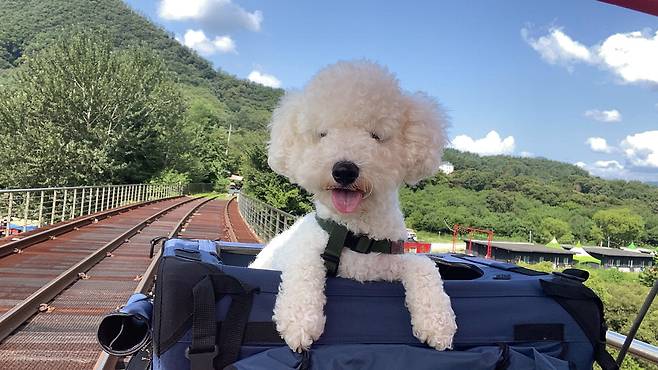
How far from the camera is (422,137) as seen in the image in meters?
1.67

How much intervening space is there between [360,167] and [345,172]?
0.16ft

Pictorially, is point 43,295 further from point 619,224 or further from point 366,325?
point 619,224

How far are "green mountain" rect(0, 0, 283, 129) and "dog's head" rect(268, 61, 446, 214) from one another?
6580cm

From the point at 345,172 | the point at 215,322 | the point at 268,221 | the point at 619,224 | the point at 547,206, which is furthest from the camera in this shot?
the point at 268,221

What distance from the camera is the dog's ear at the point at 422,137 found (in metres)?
1.67

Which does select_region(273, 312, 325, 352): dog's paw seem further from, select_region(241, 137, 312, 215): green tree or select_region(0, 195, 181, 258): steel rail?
select_region(241, 137, 312, 215): green tree

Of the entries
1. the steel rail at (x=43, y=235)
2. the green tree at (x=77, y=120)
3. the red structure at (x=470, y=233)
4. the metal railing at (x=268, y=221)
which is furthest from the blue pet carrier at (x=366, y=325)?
the green tree at (x=77, y=120)

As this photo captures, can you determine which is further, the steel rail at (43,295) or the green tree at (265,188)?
the green tree at (265,188)

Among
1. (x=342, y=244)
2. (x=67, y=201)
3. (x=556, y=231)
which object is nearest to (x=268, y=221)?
(x=67, y=201)

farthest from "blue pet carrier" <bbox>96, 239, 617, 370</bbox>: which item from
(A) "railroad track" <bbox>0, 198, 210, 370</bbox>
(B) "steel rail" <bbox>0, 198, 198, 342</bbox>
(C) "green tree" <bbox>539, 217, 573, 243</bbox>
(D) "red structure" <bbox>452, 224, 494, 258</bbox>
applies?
(B) "steel rail" <bbox>0, 198, 198, 342</bbox>

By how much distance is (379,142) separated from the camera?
1.65 m

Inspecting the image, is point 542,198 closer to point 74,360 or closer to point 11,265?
point 74,360

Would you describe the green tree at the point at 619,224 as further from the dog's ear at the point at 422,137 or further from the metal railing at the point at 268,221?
the metal railing at the point at 268,221

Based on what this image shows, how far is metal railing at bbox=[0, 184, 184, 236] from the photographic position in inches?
477
